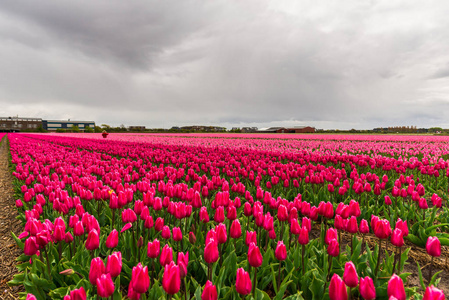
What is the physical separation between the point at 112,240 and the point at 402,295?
2.46m

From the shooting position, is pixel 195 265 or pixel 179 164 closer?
pixel 195 265

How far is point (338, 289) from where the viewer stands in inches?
70.4

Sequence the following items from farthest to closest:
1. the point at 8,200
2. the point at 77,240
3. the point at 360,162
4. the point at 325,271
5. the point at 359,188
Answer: the point at 360,162 → the point at 8,200 → the point at 359,188 → the point at 77,240 → the point at 325,271

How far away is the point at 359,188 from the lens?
4.70 meters

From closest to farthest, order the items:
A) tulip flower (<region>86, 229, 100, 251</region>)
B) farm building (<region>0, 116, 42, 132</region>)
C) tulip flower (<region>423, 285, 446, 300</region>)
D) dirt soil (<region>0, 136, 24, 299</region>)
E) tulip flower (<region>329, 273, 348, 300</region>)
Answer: tulip flower (<region>423, 285, 446, 300</region>) < tulip flower (<region>329, 273, 348, 300</region>) < tulip flower (<region>86, 229, 100, 251</region>) < dirt soil (<region>0, 136, 24, 299</region>) < farm building (<region>0, 116, 42, 132</region>)

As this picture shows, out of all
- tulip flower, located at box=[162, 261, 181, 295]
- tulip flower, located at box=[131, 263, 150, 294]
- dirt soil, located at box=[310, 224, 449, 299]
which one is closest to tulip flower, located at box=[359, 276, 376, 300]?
tulip flower, located at box=[162, 261, 181, 295]

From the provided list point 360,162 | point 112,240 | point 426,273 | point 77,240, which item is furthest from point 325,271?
point 360,162

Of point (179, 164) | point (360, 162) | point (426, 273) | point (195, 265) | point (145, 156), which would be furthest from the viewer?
point (145, 156)

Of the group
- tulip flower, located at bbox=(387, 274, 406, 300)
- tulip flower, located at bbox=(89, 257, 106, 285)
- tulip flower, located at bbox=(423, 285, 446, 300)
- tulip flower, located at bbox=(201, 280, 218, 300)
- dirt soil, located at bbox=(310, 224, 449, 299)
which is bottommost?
dirt soil, located at bbox=(310, 224, 449, 299)

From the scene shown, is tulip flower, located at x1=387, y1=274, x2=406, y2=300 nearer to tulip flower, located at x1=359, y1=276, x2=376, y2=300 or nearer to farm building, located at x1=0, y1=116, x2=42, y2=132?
tulip flower, located at x1=359, y1=276, x2=376, y2=300

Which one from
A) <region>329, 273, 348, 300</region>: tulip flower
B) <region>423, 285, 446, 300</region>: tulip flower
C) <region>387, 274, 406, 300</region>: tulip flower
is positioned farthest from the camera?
<region>329, 273, 348, 300</region>: tulip flower

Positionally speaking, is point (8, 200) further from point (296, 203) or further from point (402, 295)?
point (402, 295)

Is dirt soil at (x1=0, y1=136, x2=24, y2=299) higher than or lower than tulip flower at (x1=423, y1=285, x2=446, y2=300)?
lower

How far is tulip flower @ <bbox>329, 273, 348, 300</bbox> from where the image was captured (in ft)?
5.82
